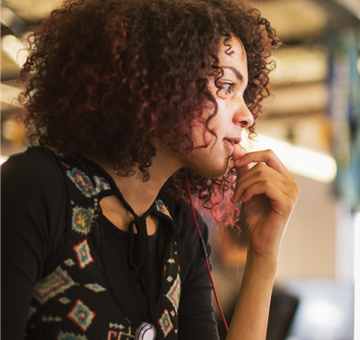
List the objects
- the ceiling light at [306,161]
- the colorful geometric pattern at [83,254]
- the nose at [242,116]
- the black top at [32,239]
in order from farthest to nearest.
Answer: the ceiling light at [306,161] < the nose at [242,116] < the colorful geometric pattern at [83,254] < the black top at [32,239]

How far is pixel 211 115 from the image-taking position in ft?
3.15

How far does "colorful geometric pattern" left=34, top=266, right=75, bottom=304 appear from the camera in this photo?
783 mm

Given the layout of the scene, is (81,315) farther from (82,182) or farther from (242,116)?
(242,116)

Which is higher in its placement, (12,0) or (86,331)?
(12,0)

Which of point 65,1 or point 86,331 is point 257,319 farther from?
point 65,1

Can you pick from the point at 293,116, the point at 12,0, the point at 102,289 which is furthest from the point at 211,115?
the point at 293,116

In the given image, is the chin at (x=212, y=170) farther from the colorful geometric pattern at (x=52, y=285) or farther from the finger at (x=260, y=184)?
the colorful geometric pattern at (x=52, y=285)

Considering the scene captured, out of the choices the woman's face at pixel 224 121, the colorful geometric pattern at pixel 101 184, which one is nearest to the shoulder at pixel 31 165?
the colorful geometric pattern at pixel 101 184

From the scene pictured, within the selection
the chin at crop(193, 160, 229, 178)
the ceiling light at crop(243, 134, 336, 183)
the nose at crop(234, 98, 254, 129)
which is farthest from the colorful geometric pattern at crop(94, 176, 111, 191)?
the ceiling light at crop(243, 134, 336, 183)

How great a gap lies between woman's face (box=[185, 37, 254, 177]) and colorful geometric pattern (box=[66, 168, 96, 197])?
0.78 ft

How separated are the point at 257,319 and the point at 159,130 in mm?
532

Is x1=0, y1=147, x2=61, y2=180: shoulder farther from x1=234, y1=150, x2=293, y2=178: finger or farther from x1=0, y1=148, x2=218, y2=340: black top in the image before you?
x1=234, y1=150, x2=293, y2=178: finger

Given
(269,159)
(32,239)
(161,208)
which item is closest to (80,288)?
(32,239)

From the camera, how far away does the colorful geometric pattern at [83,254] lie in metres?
0.81
